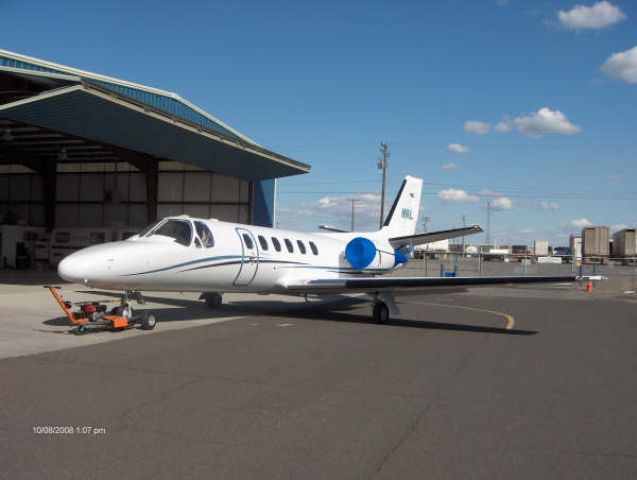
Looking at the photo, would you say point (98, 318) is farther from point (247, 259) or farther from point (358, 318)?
point (358, 318)

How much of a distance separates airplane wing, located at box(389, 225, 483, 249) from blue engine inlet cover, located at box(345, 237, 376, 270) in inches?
78.8

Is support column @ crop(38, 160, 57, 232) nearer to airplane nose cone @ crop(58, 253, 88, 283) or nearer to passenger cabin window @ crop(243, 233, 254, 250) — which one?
passenger cabin window @ crop(243, 233, 254, 250)

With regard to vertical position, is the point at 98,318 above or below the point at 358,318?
above

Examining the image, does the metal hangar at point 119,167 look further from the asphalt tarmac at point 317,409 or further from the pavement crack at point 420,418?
the pavement crack at point 420,418

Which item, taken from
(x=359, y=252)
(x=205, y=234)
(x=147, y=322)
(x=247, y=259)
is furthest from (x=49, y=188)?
(x=147, y=322)

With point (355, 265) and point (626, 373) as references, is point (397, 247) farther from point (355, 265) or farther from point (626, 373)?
point (626, 373)

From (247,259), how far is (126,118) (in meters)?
12.1

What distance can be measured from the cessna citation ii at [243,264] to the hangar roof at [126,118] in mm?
9221

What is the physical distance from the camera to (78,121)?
2355 centimetres

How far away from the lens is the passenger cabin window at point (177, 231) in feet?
42.5

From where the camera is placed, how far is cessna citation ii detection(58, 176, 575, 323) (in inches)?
450

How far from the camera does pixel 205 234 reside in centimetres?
1368

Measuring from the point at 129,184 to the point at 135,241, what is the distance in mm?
29955

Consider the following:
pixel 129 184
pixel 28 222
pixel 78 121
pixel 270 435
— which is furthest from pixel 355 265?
pixel 28 222
